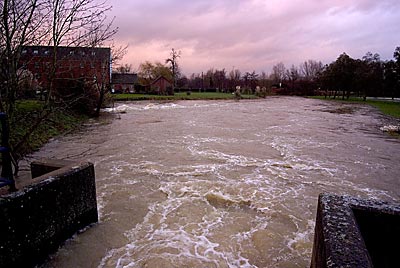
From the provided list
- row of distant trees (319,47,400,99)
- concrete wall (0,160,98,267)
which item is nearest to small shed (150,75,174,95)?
row of distant trees (319,47,400,99)

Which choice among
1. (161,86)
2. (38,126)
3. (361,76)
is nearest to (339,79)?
(361,76)

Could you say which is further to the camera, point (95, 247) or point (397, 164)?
point (397, 164)

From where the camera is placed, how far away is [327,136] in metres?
13.3

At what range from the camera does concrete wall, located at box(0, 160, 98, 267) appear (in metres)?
2.90

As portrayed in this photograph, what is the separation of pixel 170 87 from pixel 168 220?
52.7 m

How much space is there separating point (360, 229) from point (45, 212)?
3.46 m

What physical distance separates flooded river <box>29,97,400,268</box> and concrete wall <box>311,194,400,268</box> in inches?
54.7

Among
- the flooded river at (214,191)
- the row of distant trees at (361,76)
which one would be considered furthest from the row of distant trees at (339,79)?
the flooded river at (214,191)

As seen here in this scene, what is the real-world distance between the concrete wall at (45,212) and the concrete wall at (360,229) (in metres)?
3.02

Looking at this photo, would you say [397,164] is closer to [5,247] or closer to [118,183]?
[118,183]

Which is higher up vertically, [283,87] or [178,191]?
[283,87]

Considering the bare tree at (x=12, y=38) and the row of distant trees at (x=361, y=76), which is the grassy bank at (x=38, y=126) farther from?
the row of distant trees at (x=361, y=76)

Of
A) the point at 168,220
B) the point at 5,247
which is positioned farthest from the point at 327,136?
the point at 5,247

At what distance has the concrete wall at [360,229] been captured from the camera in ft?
6.97
